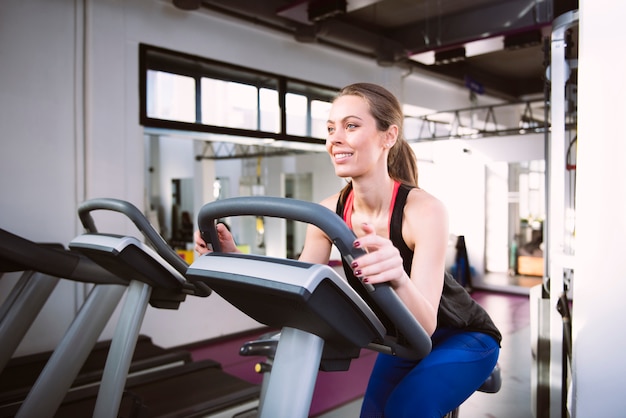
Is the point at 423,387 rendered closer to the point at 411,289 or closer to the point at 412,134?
the point at 411,289

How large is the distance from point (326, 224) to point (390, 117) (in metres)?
0.65

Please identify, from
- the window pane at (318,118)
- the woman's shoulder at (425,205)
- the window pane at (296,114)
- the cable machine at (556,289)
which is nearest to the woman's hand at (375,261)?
the woman's shoulder at (425,205)

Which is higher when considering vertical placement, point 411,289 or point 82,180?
point 82,180

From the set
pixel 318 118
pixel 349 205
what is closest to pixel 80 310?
pixel 349 205

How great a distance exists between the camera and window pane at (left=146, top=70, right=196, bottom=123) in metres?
4.69

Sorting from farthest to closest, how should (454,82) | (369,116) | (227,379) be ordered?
(454,82)
(227,379)
(369,116)

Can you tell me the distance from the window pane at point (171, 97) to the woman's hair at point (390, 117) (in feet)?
11.5

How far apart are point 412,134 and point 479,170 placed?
1.48 meters

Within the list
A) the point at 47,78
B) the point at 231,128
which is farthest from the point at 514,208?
the point at 47,78

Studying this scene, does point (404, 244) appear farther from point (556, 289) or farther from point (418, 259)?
point (556, 289)

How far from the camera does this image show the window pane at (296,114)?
5758mm

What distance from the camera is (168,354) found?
382cm

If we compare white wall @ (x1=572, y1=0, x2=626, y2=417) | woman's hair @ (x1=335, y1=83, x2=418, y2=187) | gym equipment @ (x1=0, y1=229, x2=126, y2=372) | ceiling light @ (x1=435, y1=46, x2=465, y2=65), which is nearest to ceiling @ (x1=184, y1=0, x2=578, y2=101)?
ceiling light @ (x1=435, y1=46, x2=465, y2=65)

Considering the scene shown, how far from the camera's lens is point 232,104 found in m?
5.37
